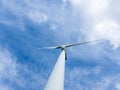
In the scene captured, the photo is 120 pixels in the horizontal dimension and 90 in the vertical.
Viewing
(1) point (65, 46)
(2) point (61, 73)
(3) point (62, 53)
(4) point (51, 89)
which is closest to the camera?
(4) point (51, 89)

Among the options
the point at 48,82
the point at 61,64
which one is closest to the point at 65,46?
the point at 61,64

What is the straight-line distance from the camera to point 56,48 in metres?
99.2

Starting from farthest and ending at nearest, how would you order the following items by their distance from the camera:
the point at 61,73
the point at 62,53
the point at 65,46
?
the point at 65,46, the point at 62,53, the point at 61,73

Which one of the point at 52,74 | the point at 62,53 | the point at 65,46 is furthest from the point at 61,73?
the point at 65,46

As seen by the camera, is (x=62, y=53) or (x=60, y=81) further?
(x=62, y=53)

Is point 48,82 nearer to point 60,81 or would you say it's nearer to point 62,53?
point 60,81

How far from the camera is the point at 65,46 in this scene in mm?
95750

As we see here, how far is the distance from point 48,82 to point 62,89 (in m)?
3.18

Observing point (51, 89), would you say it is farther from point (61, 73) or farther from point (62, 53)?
point (62, 53)

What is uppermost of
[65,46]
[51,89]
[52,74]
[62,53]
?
[65,46]

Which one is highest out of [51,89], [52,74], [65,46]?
[65,46]

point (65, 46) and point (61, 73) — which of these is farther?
point (65, 46)

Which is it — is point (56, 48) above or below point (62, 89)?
above

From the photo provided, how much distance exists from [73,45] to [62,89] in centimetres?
2496
